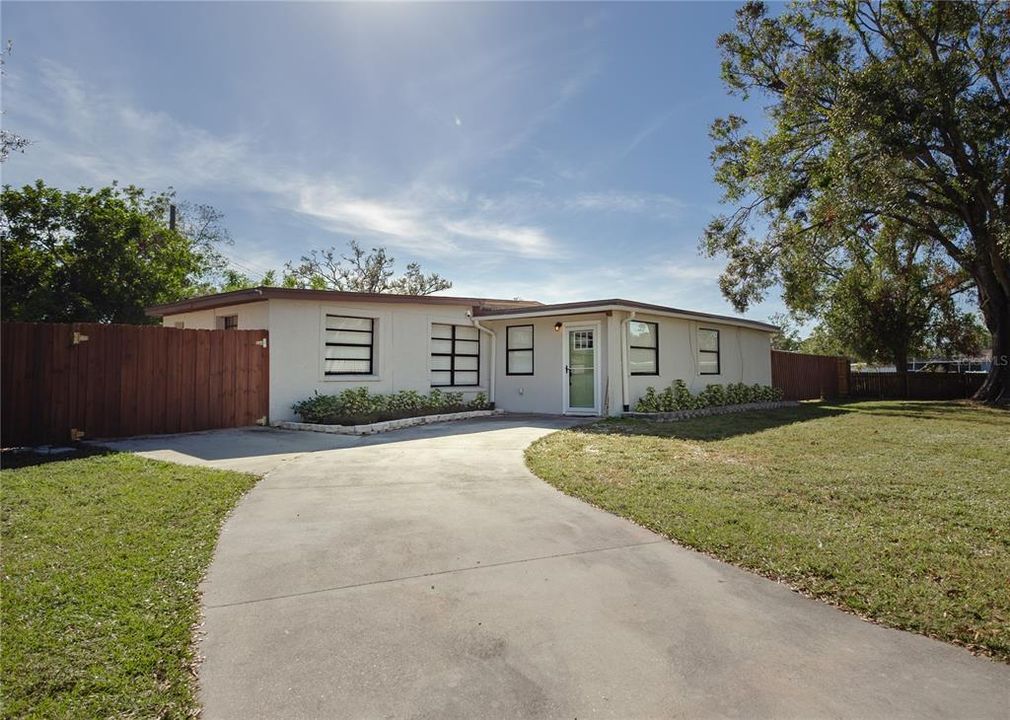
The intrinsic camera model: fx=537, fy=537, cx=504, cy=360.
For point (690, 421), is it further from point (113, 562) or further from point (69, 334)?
point (69, 334)

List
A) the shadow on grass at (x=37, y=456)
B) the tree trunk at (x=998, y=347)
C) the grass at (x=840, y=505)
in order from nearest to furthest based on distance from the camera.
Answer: the grass at (x=840, y=505)
the shadow on grass at (x=37, y=456)
the tree trunk at (x=998, y=347)

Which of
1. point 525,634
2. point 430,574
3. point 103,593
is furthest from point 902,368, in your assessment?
point 103,593

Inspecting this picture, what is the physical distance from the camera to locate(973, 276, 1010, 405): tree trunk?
17.9m

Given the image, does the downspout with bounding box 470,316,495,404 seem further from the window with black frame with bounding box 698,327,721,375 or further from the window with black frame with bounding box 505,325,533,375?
the window with black frame with bounding box 698,327,721,375

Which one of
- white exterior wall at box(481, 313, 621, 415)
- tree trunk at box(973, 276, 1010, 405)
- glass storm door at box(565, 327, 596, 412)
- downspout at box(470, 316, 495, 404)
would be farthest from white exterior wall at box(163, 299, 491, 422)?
tree trunk at box(973, 276, 1010, 405)

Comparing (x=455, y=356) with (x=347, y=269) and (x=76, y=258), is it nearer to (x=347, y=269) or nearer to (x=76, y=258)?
(x=76, y=258)

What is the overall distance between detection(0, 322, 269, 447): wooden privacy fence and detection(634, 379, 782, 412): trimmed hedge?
29.0ft

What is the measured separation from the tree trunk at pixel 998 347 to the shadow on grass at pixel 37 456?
23913 mm

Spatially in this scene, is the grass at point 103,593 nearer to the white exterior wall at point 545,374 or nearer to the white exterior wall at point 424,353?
the white exterior wall at point 424,353

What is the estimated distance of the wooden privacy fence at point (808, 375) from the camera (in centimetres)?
2033

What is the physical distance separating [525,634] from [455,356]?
453 inches

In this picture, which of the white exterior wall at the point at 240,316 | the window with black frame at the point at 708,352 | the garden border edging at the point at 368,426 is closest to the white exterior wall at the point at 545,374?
the garden border edging at the point at 368,426

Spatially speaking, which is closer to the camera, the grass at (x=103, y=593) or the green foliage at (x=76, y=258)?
the grass at (x=103, y=593)

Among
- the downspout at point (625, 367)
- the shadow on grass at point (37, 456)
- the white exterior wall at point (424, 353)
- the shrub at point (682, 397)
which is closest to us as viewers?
the shadow on grass at point (37, 456)
